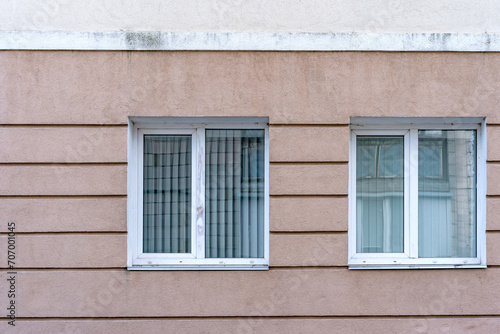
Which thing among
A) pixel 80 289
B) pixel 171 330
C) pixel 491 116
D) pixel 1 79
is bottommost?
pixel 171 330

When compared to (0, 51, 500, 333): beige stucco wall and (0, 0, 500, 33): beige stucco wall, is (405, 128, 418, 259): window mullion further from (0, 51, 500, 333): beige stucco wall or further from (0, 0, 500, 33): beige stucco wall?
(0, 0, 500, 33): beige stucco wall

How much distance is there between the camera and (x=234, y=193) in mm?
5211

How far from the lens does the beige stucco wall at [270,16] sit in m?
4.97

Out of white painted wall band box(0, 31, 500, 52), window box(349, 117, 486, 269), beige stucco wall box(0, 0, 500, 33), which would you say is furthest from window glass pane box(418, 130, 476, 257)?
beige stucco wall box(0, 0, 500, 33)

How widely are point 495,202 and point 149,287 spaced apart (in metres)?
3.36

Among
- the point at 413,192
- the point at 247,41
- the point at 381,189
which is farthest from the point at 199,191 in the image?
the point at 413,192

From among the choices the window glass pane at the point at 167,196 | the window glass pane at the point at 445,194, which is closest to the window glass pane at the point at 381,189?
the window glass pane at the point at 445,194

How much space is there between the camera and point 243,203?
17.1 ft

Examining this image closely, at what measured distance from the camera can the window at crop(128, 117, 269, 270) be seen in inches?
203

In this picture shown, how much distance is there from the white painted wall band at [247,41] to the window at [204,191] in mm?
786

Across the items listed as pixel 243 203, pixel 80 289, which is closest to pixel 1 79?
pixel 80 289

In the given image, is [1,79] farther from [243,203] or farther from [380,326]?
[380,326]

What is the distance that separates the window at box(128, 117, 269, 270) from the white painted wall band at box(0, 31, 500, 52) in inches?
31.0

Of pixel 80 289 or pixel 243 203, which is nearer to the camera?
pixel 80 289
